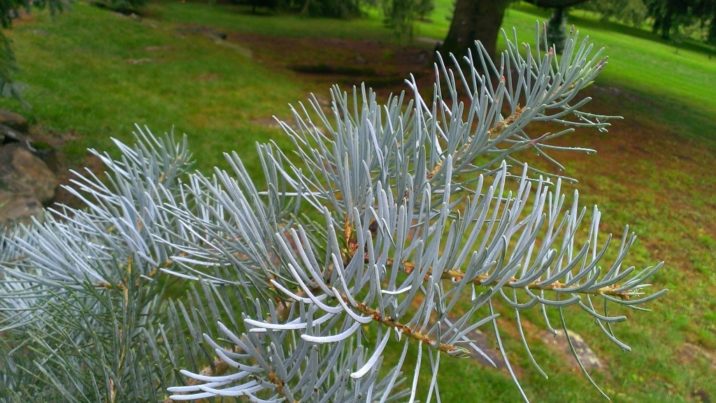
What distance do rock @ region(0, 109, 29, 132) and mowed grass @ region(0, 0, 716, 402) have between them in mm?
545

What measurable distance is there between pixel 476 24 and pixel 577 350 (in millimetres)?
9390

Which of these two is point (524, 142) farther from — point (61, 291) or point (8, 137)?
point (8, 137)

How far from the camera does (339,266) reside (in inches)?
23.4

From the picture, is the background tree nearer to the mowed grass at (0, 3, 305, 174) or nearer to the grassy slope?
the grassy slope

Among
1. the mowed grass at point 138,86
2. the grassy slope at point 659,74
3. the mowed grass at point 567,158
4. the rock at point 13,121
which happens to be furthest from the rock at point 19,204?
the grassy slope at point 659,74

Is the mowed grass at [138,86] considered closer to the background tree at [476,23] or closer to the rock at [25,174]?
A: the rock at [25,174]

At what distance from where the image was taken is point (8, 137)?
283 inches

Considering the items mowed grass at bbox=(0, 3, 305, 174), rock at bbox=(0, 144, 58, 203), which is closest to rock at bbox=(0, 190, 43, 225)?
rock at bbox=(0, 144, 58, 203)

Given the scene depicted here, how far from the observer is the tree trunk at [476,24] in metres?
13.0

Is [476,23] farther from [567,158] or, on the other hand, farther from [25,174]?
[25,174]

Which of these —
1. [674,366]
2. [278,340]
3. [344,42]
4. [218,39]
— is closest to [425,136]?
[278,340]

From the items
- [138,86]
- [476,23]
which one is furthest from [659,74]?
[138,86]

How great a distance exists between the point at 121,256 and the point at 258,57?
51.4ft

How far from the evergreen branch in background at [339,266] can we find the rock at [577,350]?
4.70 metres
